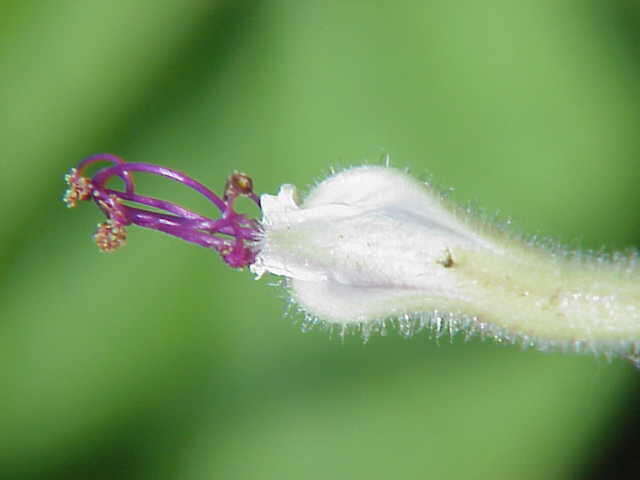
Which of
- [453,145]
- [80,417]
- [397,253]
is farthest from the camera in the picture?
[453,145]

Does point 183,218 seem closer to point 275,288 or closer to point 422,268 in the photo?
point 422,268

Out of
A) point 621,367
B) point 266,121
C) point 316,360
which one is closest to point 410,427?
point 316,360

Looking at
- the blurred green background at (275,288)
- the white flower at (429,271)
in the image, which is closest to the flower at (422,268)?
the white flower at (429,271)

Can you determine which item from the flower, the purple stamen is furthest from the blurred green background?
the flower

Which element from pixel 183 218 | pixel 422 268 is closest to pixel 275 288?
pixel 183 218

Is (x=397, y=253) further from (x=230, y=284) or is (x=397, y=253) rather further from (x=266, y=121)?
Result: (x=266, y=121)

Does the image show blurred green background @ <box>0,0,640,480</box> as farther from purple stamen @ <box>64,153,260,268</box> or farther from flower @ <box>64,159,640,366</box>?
flower @ <box>64,159,640,366</box>
